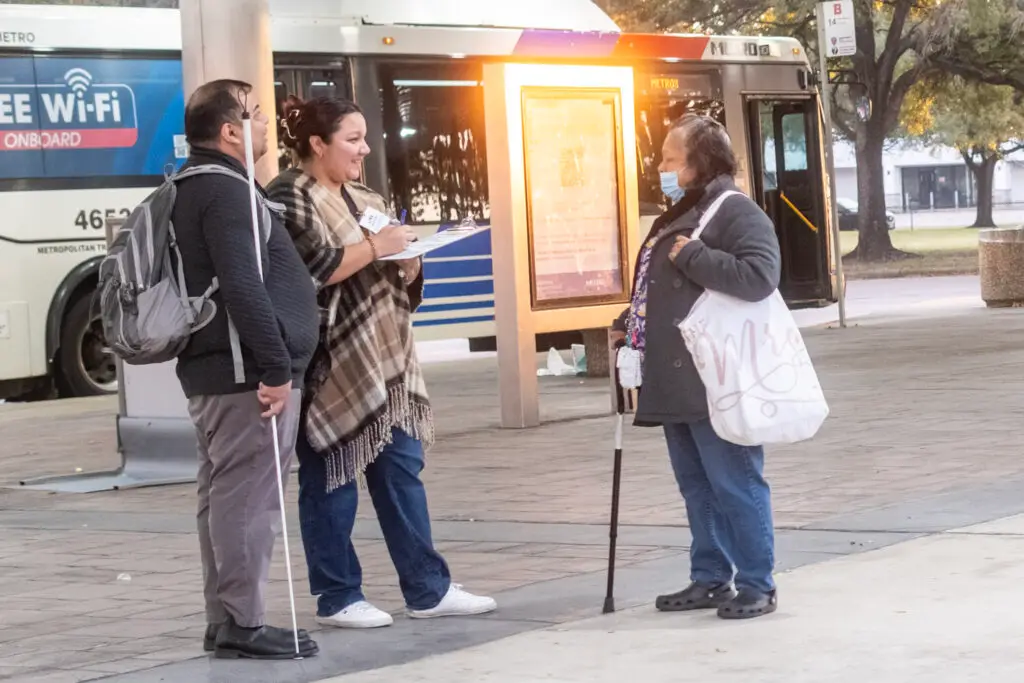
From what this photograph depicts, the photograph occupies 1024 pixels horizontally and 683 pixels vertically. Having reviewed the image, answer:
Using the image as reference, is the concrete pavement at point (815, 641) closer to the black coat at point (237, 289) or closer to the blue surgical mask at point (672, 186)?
the black coat at point (237, 289)

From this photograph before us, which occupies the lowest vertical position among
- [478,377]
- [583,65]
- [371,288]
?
[478,377]

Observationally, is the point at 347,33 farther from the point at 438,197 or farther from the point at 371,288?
the point at 371,288

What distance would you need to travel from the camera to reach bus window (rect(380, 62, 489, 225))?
17516 millimetres

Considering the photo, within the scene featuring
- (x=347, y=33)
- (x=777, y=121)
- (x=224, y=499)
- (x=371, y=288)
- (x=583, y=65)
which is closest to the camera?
(x=224, y=499)

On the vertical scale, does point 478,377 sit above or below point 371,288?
below

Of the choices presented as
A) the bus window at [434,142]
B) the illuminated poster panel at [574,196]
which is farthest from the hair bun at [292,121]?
the bus window at [434,142]

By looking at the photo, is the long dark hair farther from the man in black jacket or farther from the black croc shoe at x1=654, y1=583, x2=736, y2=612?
the black croc shoe at x1=654, y1=583, x2=736, y2=612

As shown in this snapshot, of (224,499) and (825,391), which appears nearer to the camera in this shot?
(224,499)

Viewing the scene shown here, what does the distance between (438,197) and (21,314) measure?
390cm

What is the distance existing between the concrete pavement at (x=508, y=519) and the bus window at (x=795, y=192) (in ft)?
23.3

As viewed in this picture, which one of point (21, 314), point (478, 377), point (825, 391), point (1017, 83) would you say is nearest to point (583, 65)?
point (825, 391)

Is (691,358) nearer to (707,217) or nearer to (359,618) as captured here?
(707,217)

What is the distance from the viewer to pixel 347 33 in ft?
56.6

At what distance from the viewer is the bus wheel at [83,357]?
1639cm
